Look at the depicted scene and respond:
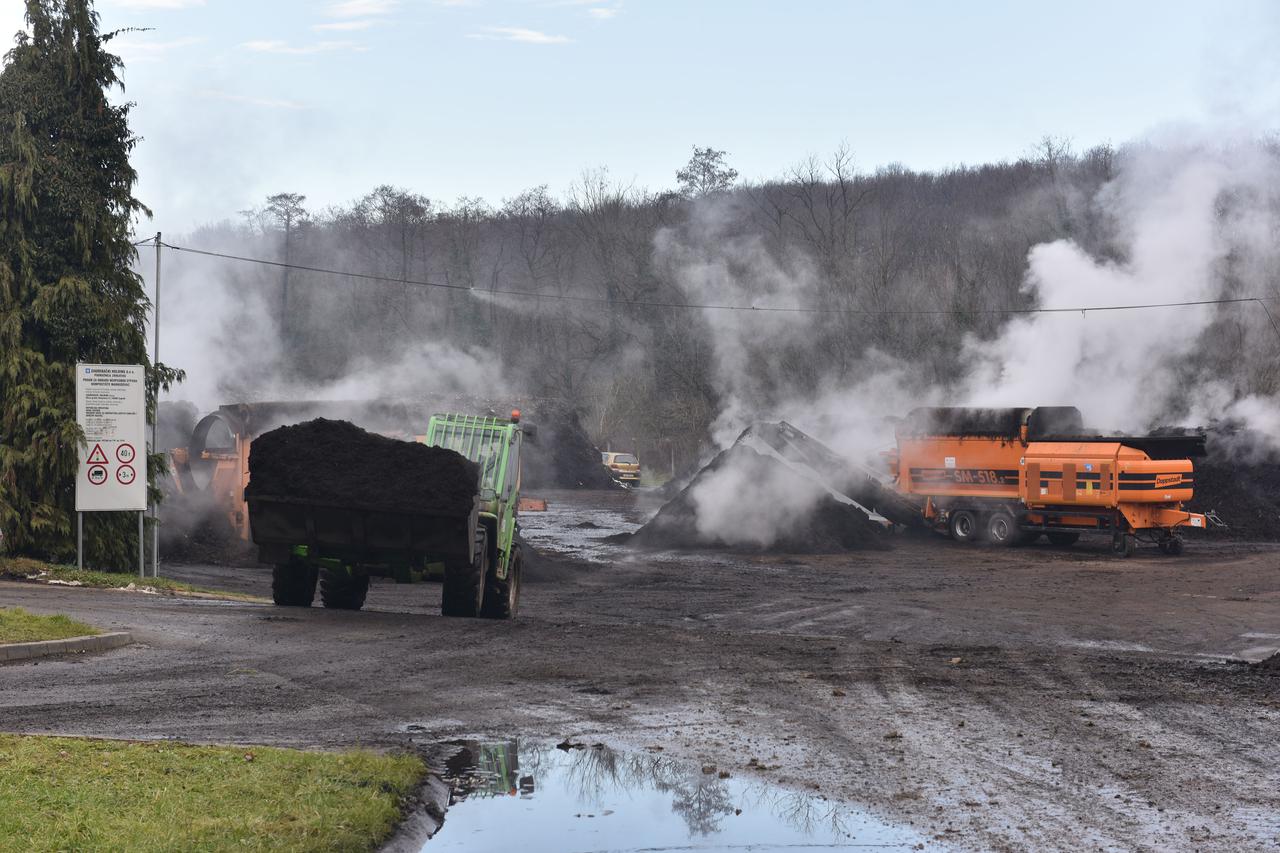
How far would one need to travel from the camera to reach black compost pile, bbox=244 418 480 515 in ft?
49.1

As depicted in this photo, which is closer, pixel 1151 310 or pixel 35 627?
pixel 35 627

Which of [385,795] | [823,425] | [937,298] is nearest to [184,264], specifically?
[823,425]

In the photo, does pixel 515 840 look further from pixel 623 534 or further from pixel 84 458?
pixel 623 534

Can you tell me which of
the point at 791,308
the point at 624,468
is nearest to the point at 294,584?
the point at 791,308

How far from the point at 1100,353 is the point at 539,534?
18458 mm

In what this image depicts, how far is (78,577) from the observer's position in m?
19.8

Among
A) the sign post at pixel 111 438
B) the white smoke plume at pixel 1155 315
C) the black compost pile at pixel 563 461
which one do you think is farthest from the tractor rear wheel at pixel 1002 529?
the black compost pile at pixel 563 461

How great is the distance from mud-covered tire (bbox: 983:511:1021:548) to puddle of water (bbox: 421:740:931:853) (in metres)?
26.2

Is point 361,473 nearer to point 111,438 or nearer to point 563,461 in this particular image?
point 111,438

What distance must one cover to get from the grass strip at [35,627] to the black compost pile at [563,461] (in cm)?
4999

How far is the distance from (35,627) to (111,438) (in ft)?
24.7

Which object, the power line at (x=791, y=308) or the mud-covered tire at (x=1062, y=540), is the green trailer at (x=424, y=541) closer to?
the power line at (x=791, y=308)

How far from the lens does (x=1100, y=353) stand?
132ft

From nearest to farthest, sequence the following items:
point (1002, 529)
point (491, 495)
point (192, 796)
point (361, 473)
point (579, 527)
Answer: point (192, 796)
point (361, 473)
point (491, 495)
point (1002, 529)
point (579, 527)
